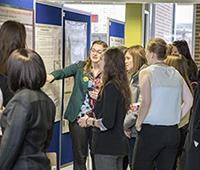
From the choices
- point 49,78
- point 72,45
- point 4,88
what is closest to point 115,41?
point 72,45

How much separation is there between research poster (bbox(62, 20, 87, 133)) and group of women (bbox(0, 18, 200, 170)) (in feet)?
1.52

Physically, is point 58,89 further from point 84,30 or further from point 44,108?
point 44,108

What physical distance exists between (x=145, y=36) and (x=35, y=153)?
720cm

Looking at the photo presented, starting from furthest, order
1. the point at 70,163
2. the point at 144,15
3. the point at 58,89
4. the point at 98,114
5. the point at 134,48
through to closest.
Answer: the point at 144,15
the point at 70,163
the point at 58,89
the point at 134,48
the point at 98,114

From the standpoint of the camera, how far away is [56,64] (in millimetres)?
4094

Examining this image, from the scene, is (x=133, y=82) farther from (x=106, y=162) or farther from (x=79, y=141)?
(x=106, y=162)

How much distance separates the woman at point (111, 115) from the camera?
2.84m

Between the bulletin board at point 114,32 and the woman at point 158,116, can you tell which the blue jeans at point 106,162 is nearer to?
the woman at point 158,116

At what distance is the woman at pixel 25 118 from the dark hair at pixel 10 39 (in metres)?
0.70

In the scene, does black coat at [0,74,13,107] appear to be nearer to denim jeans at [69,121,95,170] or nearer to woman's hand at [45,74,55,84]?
woman's hand at [45,74,55,84]

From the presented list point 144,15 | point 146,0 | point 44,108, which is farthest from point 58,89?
point 144,15

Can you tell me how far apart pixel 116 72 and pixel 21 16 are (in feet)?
3.74

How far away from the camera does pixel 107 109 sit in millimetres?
2828

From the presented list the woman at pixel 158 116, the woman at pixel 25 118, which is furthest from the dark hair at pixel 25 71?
the woman at pixel 158 116
